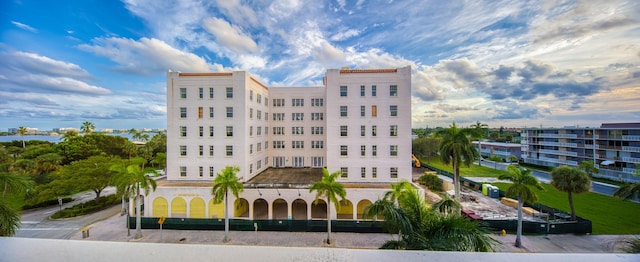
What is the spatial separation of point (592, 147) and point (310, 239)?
57491 millimetres

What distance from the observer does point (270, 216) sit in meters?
21.2

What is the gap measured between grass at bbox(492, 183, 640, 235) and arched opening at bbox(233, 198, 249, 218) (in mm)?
24828

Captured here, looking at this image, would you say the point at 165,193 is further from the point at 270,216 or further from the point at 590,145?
the point at 590,145

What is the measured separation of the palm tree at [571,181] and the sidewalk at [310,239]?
10.6ft

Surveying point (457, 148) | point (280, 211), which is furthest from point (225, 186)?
point (457, 148)

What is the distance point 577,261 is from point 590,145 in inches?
2533

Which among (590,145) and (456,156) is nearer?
(456,156)

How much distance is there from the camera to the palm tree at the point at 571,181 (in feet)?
64.7

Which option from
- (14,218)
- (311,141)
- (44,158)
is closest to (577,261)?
(14,218)

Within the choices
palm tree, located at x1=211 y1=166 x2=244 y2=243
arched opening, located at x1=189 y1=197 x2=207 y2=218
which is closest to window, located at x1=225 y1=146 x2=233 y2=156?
arched opening, located at x1=189 y1=197 x2=207 y2=218

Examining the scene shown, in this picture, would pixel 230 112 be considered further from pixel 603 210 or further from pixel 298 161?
pixel 603 210

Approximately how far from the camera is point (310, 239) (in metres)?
18.2

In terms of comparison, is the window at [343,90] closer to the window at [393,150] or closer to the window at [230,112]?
the window at [393,150]

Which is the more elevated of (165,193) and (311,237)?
(165,193)
